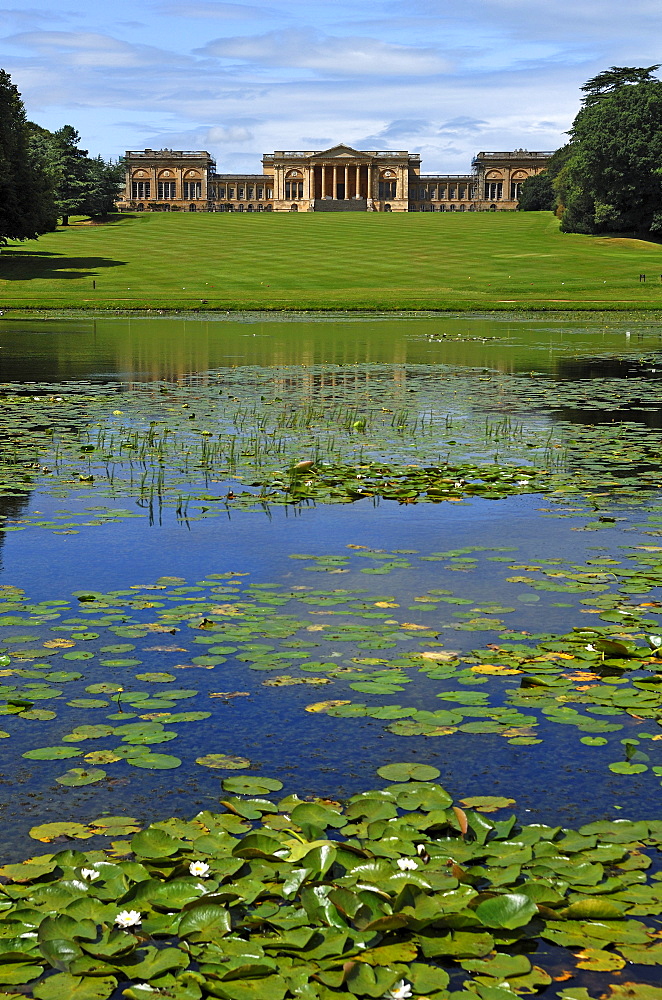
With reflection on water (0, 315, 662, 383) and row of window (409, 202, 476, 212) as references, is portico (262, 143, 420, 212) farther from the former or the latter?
reflection on water (0, 315, 662, 383)

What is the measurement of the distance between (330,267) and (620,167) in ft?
109

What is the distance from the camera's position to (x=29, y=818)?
434 centimetres

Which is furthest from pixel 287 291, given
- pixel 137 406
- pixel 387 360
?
pixel 137 406

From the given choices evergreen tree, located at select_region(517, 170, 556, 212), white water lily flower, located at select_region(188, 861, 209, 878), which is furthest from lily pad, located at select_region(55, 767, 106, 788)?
evergreen tree, located at select_region(517, 170, 556, 212)

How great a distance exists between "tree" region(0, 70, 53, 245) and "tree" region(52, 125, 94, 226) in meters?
54.2

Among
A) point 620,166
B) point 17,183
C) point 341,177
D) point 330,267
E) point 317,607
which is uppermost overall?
point 341,177

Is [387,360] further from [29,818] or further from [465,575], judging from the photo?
[29,818]

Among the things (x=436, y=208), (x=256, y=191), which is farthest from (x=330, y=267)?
(x=256, y=191)

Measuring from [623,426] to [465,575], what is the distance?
8.76m

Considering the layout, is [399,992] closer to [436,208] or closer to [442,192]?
[436,208]

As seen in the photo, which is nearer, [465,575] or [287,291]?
[465,575]

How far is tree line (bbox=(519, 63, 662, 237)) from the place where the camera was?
95688 millimetres

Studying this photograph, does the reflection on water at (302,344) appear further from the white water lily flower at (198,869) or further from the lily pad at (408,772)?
the white water lily flower at (198,869)

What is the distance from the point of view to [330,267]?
78938 millimetres
